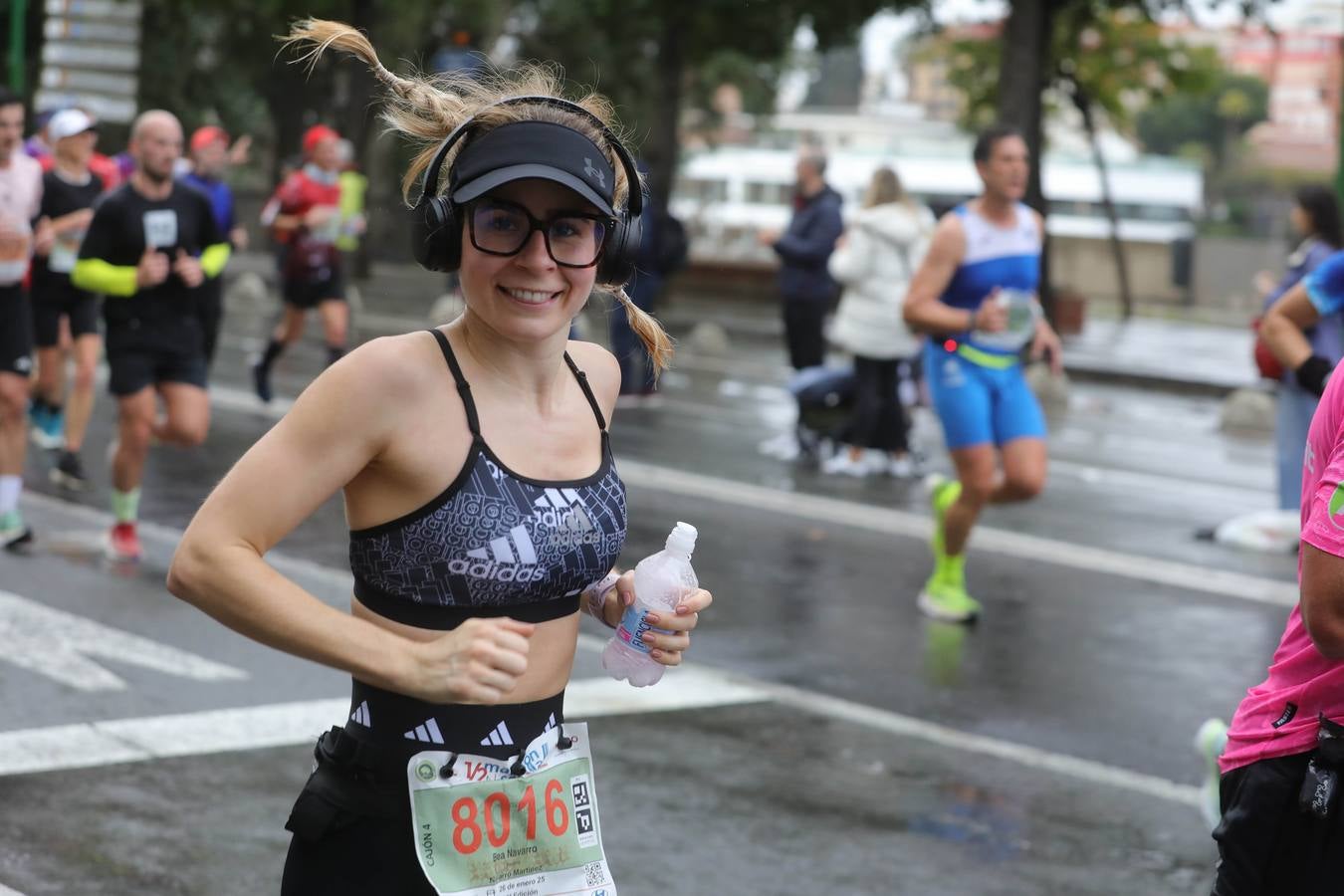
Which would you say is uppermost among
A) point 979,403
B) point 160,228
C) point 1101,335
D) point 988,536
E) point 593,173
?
point 593,173

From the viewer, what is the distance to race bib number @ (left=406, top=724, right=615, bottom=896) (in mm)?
2754

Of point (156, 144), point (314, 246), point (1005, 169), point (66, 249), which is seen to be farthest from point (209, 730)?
point (314, 246)

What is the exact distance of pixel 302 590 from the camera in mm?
2592

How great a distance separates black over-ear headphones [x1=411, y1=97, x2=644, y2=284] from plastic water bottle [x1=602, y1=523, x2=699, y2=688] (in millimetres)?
413

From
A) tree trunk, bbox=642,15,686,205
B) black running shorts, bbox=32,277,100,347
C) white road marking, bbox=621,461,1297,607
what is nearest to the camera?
white road marking, bbox=621,461,1297,607

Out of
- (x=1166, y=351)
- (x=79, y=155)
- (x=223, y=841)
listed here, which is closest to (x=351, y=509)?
(x=223, y=841)

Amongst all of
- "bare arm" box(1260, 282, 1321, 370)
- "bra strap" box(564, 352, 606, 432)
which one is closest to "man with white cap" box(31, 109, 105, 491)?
"bare arm" box(1260, 282, 1321, 370)

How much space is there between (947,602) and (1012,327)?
49.1 inches

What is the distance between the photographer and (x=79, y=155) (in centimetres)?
1102

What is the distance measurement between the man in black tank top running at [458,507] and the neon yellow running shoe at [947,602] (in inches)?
233

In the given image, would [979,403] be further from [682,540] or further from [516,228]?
[516,228]

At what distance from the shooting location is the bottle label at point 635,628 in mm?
2965

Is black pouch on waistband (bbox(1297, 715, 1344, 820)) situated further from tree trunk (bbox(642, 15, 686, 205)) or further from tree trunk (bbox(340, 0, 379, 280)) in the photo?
tree trunk (bbox(340, 0, 379, 280))

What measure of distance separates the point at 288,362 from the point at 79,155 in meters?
7.11
